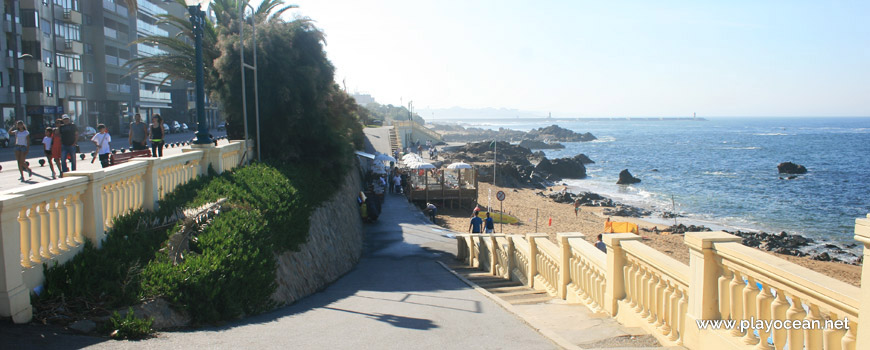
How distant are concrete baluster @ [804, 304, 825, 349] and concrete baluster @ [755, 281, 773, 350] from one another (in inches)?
14.8

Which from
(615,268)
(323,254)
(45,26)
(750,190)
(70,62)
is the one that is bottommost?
(750,190)

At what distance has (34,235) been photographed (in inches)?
226

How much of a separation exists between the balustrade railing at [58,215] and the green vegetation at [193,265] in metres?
0.18

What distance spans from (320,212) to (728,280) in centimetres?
1180

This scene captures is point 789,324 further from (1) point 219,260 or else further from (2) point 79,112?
(2) point 79,112

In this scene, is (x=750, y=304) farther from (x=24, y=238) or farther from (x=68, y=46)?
(x=68, y=46)

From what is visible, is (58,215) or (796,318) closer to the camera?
(796,318)

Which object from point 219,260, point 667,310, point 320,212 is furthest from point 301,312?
point 320,212

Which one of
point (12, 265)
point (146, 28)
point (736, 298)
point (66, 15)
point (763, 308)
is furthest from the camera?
point (146, 28)

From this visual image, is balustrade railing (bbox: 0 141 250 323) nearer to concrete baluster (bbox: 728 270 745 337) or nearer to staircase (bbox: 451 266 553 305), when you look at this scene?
staircase (bbox: 451 266 553 305)

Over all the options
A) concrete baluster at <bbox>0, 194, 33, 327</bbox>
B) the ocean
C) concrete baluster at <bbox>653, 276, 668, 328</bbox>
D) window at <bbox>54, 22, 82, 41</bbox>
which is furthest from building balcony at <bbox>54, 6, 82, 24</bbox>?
concrete baluster at <bbox>653, 276, 668, 328</bbox>

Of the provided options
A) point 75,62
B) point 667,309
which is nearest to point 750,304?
point 667,309

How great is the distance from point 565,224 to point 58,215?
3022 centimetres

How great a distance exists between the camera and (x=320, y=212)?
15.3 metres
